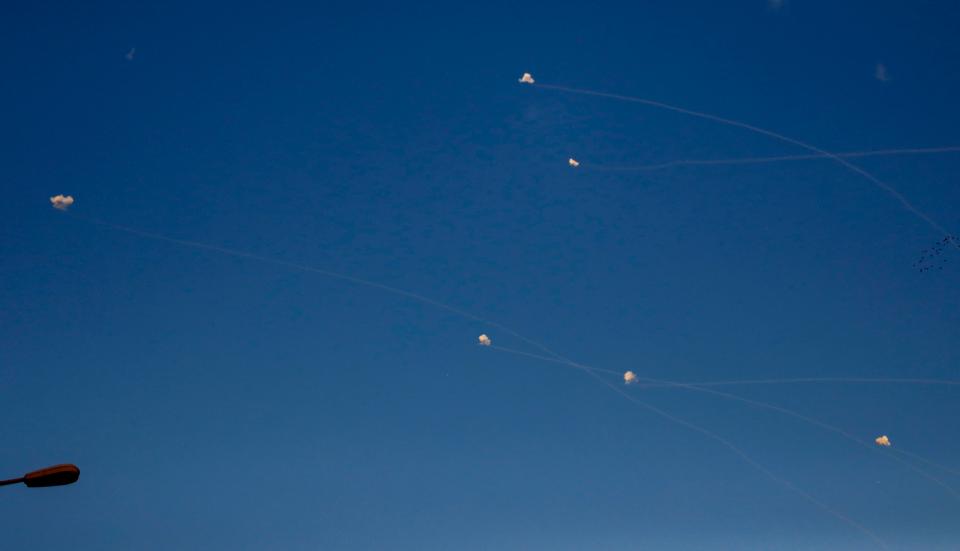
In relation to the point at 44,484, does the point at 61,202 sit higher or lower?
higher

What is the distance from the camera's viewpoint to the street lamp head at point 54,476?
1403 cm

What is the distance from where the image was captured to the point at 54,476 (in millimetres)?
14094

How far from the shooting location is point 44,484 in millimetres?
14234

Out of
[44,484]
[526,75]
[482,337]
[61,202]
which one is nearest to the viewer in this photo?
[44,484]

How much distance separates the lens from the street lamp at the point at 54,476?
14.0 m

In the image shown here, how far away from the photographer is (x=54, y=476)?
46.2 ft

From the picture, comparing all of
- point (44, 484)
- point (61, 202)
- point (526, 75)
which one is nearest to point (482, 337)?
point (526, 75)

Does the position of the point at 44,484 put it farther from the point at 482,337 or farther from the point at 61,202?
the point at 482,337

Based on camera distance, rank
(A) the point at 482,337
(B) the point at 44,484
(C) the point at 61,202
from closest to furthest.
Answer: (B) the point at 44,484 → (C) the point at 61,202 → (A) the point at 482,337

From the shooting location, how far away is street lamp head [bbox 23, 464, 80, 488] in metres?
14.0

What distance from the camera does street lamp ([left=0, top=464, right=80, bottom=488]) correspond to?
552 inches

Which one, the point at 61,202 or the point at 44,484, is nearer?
the point at 44,484

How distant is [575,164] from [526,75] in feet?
18.2

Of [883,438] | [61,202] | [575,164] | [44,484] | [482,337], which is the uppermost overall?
[575,164]
